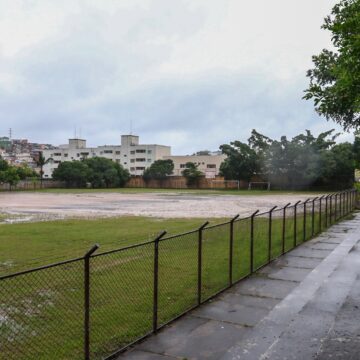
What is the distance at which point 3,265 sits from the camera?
11.7 meters

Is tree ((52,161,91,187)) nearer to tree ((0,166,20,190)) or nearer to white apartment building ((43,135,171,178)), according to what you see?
tree ((0,166,20,190))

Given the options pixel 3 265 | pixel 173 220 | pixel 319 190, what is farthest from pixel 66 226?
pixel 319 190

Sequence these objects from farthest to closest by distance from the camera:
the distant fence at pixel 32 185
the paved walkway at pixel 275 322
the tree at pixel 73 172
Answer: the tree at pixel 73 172, the distant fence at pixel 32 185, the paved walkway at pixel 275 322

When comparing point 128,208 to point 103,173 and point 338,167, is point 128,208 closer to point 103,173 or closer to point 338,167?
point 338,167

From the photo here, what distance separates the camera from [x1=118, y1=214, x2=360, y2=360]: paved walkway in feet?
19.9

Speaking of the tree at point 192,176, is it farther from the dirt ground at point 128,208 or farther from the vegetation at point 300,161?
the dirt ground at point 128,208

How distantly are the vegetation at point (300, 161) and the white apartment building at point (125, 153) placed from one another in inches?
1928

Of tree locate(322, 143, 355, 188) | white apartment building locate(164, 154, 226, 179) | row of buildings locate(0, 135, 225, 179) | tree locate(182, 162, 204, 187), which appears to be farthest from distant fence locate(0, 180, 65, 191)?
tree locate(322, 143, 355, 188)

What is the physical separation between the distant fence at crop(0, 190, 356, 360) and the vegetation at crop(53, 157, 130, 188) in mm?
83182

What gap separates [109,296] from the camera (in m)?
8.85

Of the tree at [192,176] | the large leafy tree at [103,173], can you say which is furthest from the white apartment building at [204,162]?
the large leafy tree at [103,173]

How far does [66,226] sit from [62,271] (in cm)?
1093

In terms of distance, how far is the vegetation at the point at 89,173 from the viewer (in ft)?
312

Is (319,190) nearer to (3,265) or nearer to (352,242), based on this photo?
(352,242)
